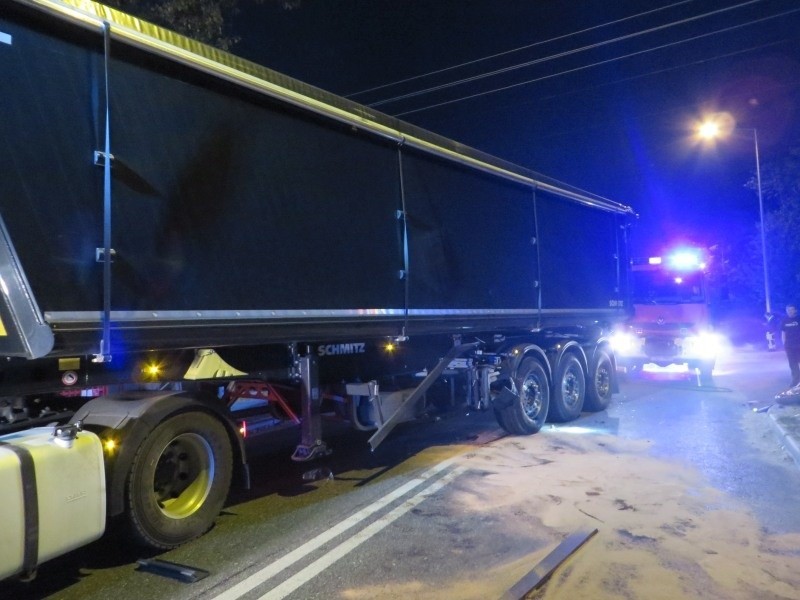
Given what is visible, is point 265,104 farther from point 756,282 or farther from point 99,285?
point 756,282

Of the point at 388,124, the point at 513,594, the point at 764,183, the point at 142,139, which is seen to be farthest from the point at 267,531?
the point at 764,183

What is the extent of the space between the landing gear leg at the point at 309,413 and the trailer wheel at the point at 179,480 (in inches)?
34.9

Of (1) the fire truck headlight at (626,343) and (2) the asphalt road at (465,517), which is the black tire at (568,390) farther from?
(1) the fire truck headlight at (626,343)

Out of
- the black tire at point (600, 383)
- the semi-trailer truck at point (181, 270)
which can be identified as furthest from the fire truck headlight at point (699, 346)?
the semi-trailer truck at point (181, 270)

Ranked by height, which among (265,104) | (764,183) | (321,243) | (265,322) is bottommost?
(265,322)

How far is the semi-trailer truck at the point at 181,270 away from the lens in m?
3.62

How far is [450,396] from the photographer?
821cm

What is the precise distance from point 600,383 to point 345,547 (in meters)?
7.76

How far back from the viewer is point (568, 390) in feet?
33.4

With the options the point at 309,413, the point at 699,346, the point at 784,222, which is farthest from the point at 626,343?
the point at 309,413

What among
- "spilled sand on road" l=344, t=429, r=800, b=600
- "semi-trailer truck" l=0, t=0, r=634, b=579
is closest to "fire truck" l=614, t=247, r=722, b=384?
"spilled sand on road" l=344, t=429, r=800, b=600

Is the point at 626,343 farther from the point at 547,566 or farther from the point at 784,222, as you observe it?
the point at 547,566

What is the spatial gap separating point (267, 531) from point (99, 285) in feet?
7.81

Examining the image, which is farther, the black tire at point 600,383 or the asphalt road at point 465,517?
the black tire at point 600,383
